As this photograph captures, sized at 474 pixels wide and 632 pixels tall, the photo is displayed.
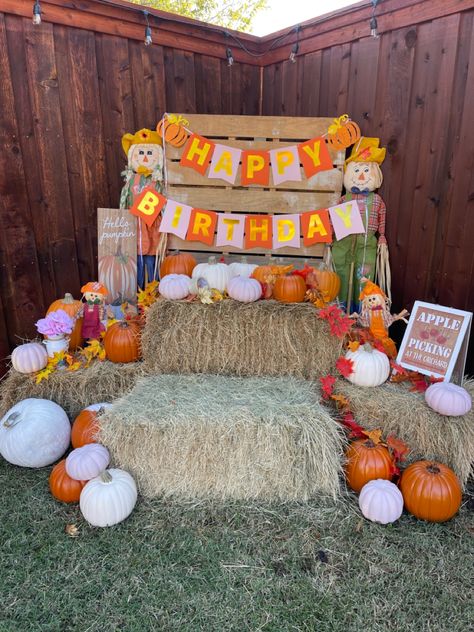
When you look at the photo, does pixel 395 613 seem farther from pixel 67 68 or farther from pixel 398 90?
pixel 67 68

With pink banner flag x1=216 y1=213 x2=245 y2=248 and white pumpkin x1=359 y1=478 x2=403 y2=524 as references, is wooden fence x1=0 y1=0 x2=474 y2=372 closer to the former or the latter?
Answer: pink banner flag x1=216 y1=213 x2=245 y2=248

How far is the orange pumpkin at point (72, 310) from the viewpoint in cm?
288

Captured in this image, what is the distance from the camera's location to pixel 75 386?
2711mm

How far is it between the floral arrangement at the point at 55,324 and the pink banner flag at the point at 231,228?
→ 1.21 m

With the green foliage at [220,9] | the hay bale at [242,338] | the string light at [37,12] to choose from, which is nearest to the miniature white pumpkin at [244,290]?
the hay bale at [242,338]

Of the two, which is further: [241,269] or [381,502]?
[241,269]

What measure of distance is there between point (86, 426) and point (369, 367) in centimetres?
162

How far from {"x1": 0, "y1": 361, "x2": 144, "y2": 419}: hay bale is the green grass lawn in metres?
0.62

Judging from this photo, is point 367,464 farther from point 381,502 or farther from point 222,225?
point 222,225

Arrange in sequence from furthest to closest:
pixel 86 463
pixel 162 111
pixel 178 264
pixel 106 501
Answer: pixel 162 111 < pixel 178 264 < pixel 86 463 < pixel 106 501

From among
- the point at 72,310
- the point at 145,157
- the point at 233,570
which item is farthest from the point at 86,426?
the point at 145,157

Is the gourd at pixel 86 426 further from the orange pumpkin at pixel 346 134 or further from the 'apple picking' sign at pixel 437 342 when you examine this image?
the orange pumpkin at pixel 346 134

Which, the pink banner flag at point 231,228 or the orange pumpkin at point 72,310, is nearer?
the orange pumpkin at point 72,310

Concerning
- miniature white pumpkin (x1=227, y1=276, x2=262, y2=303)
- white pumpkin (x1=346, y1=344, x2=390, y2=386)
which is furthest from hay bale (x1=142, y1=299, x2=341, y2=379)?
white pumpkin (x1=346, y1=344, x2=390, y2=386)
